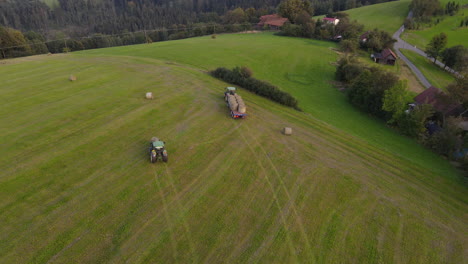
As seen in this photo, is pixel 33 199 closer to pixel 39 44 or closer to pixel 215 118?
pixel 215 118

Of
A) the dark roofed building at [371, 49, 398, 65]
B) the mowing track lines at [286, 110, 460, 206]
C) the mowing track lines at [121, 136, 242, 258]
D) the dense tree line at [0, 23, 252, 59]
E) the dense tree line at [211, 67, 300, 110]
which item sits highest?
the dense tree line at [0, 23, 252, 59]

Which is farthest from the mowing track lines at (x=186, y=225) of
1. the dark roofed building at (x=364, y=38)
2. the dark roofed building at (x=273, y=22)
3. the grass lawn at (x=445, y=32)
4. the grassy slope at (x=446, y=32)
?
the dark roofed building at (x=273, y=22)

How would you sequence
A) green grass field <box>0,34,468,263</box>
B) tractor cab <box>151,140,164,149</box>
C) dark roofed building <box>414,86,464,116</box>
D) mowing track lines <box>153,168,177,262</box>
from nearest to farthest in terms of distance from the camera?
mowing track lines <box>153,168,177,262</box> → green grass field <box>0,34,468,263</box> → tractor cab <box>151,140,164,149</box> → dark roofed building <box>414,86,464,116</box>

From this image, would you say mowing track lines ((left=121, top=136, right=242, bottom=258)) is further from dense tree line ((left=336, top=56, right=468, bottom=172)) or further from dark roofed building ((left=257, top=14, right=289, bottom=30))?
dark roofed building ((left=257, top=14, right=289, bottom=30))

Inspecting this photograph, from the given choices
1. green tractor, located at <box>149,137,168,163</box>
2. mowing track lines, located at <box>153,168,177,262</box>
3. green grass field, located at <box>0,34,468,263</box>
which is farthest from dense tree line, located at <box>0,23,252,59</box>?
mowing track lines, located at <box>153,168,177,262</box>

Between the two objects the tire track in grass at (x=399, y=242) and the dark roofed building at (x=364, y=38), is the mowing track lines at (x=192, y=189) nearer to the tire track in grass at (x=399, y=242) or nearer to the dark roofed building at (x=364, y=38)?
the tire track in grass at (x=399, y=242)

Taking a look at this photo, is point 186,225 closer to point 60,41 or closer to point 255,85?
point 255,85
